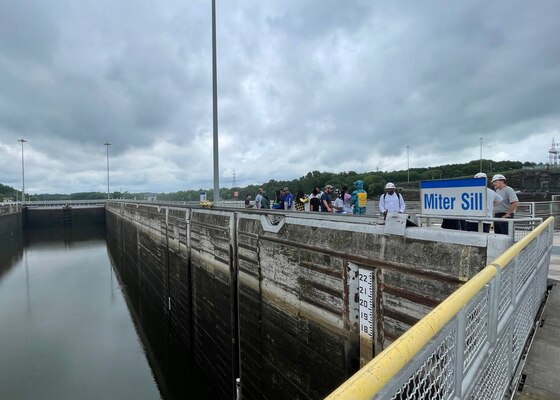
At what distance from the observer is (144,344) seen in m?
14.4

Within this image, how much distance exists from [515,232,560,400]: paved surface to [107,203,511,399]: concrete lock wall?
3.26 ft

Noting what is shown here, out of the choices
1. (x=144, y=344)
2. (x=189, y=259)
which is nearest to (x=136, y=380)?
(x=144, y=344)

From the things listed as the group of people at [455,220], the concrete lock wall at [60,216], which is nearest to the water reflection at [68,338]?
the group of people at [455,220]

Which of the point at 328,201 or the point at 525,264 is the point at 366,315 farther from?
the point at 328,201

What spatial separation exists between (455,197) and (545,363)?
1.96m

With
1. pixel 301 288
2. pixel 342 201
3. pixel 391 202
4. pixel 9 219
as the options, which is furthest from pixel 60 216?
pixel 391 202

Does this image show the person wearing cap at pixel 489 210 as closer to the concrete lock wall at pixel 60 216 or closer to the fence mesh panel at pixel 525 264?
the fence mesh panel at pixel 525 264

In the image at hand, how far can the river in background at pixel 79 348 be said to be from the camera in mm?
10789

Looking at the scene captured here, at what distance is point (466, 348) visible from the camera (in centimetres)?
222

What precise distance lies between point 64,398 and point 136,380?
2041 mm

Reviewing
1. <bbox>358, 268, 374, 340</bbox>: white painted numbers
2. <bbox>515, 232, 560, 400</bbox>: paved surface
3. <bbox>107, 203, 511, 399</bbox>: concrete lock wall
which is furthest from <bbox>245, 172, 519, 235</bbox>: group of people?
<bbox>515, 232, 560, 400</bbox>: paved surface

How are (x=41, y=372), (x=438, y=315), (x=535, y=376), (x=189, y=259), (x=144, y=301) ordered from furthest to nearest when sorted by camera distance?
(x=144, y=301)
(x=189, y=259)
(x=41, y=372)
(x=535, y=376)
(x=438, y=315)

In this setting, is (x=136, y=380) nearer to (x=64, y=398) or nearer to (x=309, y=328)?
(x=64, y=398)

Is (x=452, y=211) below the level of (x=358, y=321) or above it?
above
